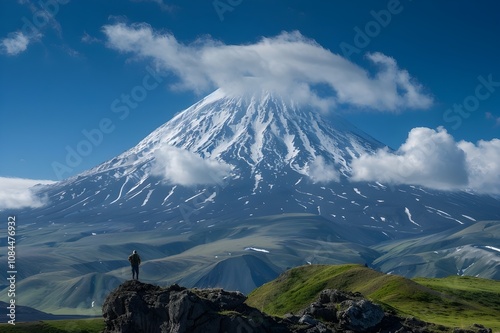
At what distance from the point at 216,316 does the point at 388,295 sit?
38.7 meters

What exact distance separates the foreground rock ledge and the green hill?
1280 cm

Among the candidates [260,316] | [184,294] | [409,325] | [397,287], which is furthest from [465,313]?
[184,294]

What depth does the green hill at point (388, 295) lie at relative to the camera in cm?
7025

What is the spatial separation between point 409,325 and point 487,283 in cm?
6902

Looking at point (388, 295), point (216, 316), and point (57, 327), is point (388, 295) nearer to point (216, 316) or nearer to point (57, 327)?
point (216, 316)

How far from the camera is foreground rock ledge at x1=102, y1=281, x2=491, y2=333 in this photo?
44406mm

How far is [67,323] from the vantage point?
60000 mm

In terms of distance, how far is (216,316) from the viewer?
147 feet

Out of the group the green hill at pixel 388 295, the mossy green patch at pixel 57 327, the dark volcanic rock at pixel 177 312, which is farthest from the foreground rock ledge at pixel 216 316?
the green hill at pixel 388 295

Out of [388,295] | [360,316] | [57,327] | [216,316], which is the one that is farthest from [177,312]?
[388,295]

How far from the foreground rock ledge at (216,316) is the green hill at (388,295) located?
42.0 feet

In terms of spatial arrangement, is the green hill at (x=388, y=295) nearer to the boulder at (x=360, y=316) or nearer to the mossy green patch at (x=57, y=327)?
the boulder at (x=360, y=316)

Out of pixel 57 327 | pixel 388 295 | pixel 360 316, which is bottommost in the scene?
pixel 57 327

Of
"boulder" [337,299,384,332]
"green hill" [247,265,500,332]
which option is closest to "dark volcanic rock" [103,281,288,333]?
"boulder" [337,299,384,332]
